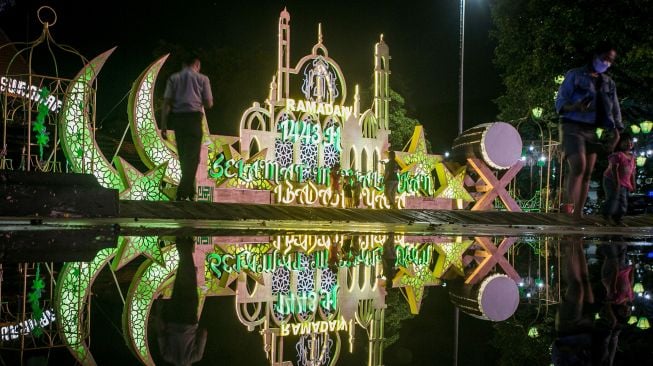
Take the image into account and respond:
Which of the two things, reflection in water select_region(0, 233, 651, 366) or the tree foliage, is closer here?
reflection in water select_region(0, 233, 651, 366)

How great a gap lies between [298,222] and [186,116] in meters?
1.78

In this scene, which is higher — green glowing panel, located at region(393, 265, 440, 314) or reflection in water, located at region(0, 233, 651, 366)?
reflection in water, located at region(0, 233, 651, 366)

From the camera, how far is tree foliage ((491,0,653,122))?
17.2 metres

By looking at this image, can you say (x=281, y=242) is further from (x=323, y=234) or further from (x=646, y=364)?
(x=646, y=364)

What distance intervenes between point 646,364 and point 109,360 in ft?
4.06

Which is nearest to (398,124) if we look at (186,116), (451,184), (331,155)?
(451,184)

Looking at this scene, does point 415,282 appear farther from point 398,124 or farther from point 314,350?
point 398,124

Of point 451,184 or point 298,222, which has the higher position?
point 451,184

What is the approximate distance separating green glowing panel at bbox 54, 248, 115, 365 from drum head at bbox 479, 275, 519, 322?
136cm

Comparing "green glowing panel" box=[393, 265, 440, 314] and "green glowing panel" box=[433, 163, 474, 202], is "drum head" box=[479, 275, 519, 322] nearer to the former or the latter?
"green glowing panel" box=[393, 265, 440, 314]

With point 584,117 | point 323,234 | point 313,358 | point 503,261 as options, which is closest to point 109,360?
point 313,358

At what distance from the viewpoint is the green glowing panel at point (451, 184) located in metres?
16.9

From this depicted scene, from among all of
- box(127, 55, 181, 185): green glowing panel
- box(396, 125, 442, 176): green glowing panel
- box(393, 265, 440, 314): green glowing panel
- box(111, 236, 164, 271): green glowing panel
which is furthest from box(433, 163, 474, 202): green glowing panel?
box(393, 265, 440, 314): green glowing panel

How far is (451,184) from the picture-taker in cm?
1705
